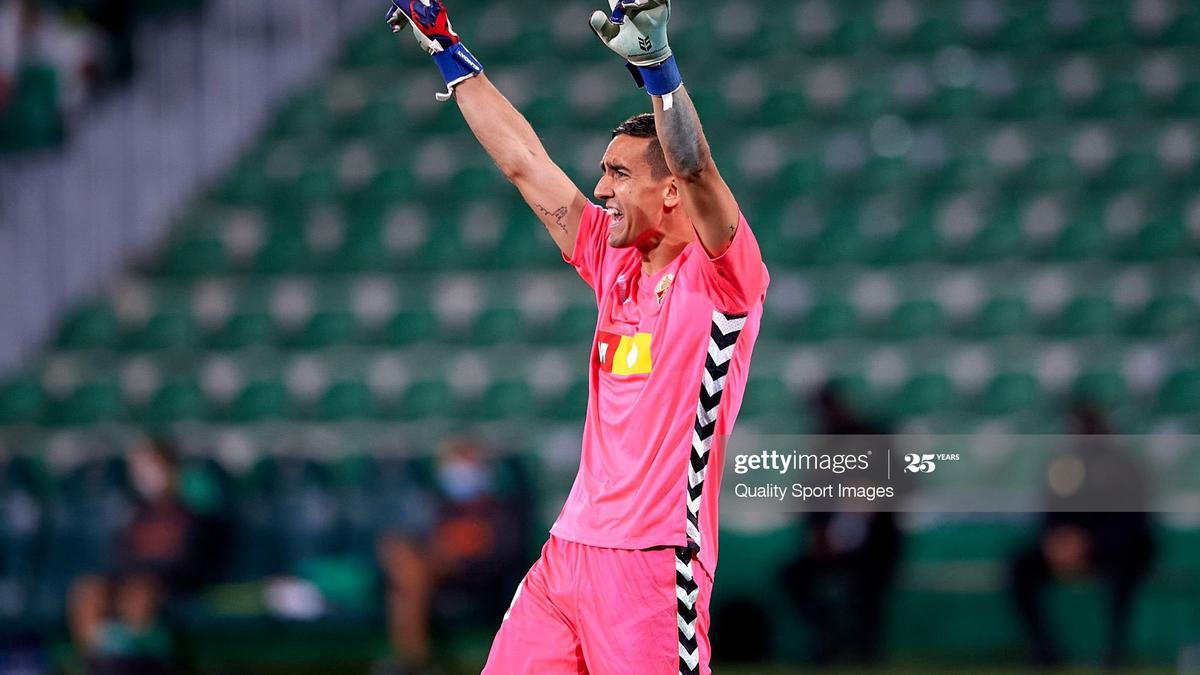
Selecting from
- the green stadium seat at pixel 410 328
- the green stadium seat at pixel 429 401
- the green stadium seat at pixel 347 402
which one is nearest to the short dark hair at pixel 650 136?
the green stadium seat at pixel 429 401

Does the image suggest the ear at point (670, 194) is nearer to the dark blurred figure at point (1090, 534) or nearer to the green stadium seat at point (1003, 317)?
the dark blurred figure at point (1090, 534)

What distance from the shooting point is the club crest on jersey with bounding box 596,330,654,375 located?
13.8 feet

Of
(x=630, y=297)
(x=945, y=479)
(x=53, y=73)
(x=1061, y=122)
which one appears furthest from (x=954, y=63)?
(x=630, y=297)

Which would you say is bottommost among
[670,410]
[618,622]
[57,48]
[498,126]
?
[618,622]

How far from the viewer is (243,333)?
12.4 metres

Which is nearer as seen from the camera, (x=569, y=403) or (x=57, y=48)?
(x=569, y=403)

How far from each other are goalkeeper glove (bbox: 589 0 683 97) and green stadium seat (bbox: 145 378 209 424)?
868 centimetres

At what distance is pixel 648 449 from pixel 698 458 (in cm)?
13

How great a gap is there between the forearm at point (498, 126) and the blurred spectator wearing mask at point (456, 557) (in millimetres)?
5313

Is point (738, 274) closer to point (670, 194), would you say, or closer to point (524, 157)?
point (670, 194)

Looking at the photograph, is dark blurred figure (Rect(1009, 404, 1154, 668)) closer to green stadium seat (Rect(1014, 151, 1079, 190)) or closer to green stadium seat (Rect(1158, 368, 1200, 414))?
green stadium seat (Rect(1158, 368, 1200, 414))

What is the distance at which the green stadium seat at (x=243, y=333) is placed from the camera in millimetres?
12414

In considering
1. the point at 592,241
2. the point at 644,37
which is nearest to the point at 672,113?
the point at 644,37

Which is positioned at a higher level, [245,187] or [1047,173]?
[245,187]
